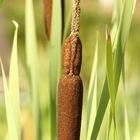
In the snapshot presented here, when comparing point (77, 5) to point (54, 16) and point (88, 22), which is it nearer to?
point (54, 16)

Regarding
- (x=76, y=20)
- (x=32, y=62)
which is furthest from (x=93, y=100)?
(x=76, y=20)

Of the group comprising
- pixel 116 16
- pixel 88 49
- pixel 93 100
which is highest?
pixel 116 16

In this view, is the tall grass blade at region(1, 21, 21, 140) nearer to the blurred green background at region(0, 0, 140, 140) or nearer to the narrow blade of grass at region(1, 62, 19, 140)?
the narrow blade of grass at region(1, 62, 19, 140)

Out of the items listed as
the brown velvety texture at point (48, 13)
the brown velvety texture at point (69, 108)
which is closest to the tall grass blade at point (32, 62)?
the brown velvety texture at point (48, 13)

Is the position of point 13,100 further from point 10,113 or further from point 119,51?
point 119,51

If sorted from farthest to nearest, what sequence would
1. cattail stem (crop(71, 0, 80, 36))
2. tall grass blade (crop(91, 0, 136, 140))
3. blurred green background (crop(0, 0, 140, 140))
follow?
1. blurred green background (crop(0, 0, 140, 140))
2. tall grass blade (crop(91, 0, 136, 140))
3. cattail stem (crop(71, 0, 80, 36))

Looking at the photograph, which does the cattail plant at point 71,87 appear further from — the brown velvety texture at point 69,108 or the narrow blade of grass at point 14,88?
the narrow blade of grass at point 14,88

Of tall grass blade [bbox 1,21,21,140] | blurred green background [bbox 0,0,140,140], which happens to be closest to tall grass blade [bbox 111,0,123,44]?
blurred green background [bbox 0,0,140,140]

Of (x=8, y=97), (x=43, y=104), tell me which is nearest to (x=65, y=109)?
(x=8, y=97)
